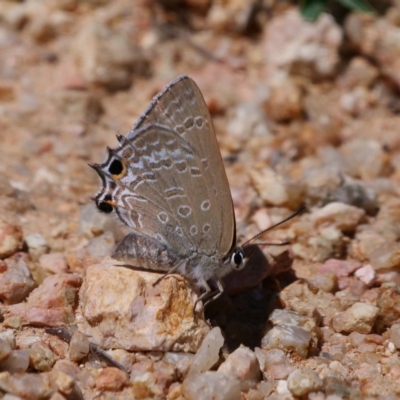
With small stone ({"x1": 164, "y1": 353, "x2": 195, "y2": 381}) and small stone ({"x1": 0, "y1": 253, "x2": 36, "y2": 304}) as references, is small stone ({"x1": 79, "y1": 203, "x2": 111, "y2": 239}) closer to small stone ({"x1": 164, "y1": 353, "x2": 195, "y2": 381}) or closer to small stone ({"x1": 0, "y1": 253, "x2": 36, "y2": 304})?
small stone ({"x1": 0, "y1": 253, "x2": 36, "y2": 304})

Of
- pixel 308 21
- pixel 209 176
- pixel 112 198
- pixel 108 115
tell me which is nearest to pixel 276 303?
pixel 209 176

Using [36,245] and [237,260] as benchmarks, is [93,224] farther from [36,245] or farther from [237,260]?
[237,260]

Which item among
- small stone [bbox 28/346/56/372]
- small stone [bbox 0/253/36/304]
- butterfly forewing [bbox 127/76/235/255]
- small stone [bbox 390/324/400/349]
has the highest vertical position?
butterfly forewing [bbox 127/76/235/255]

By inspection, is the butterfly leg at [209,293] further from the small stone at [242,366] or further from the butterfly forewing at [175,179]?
the small stone at [242,366]

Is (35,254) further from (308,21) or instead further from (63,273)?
(308,21)

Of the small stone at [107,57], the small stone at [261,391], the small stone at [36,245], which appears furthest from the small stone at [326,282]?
the small stone at [107,57]

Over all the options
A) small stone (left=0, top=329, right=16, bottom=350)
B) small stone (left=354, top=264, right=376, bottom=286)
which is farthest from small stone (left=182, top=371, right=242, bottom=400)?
small stone (left=354, top=264, right=376, bottom=286)

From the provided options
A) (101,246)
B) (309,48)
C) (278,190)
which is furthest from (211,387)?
(309,48)

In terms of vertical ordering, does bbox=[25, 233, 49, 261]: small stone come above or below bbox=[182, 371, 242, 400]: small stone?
below

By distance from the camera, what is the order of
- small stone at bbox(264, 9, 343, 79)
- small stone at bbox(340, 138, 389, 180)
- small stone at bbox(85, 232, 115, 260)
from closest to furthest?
small stone at bbox(85, 232, 115, 260) → small stone at bbox(340, 138, 389, 180) → small stone at bbox(264, 9, 343, 79)
